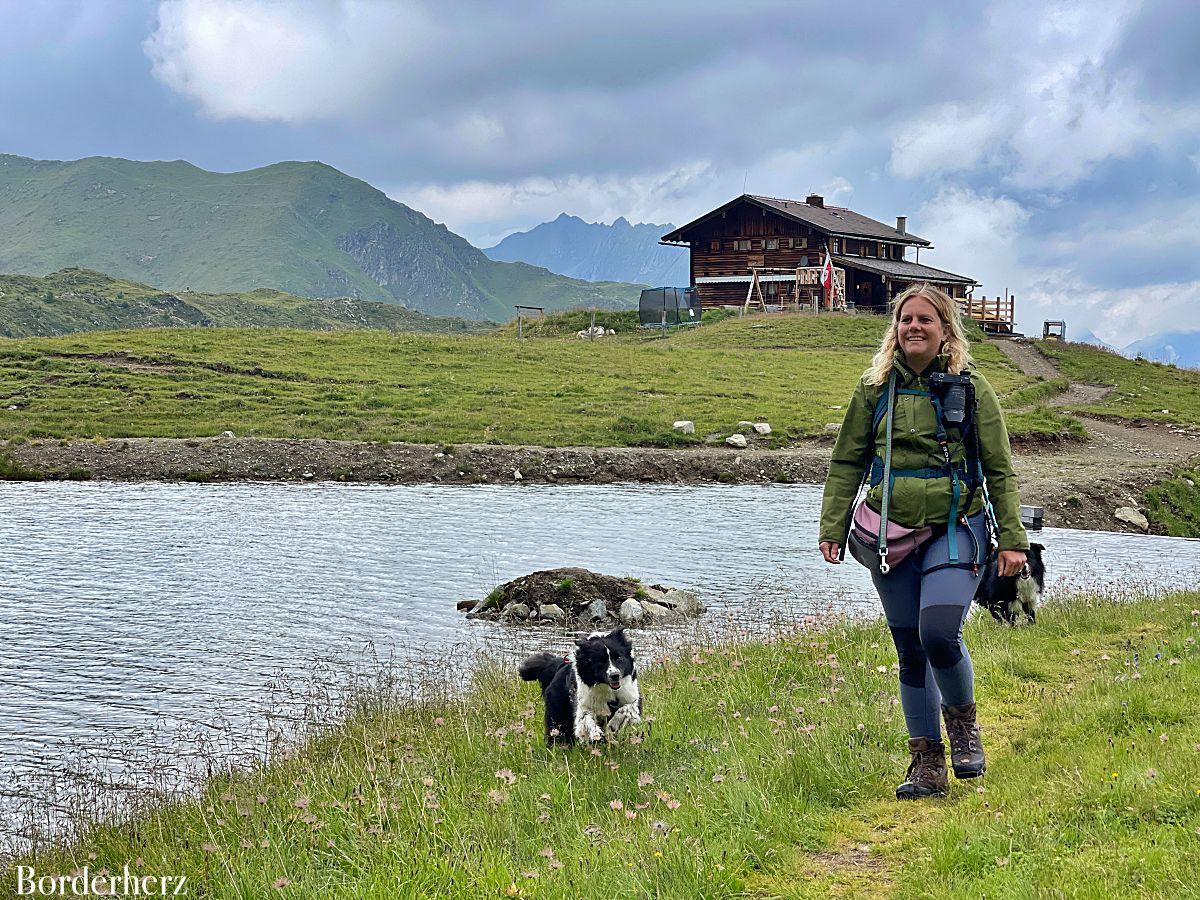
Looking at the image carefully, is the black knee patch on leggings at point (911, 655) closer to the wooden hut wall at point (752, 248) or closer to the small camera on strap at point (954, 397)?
the small camera on strap at point (954, 397)

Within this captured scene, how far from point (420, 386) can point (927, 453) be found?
3667 centimetres

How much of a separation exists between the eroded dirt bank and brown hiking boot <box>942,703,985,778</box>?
23665mm

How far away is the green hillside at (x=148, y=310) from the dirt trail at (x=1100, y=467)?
256 ft

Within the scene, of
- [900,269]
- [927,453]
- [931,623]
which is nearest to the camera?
[931,623]

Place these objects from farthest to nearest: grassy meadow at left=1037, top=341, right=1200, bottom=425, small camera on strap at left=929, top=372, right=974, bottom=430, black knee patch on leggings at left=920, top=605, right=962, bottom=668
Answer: grassy meadow at left=1037, top=341, right=1200, bottom=425, small camera on strap at left=929, top=372, right=974, bottom=430, black knee patch on leggings at left=920, top=605, right=962, bottom=668

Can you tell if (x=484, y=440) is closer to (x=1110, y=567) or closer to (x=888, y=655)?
(x=1110, y=567)

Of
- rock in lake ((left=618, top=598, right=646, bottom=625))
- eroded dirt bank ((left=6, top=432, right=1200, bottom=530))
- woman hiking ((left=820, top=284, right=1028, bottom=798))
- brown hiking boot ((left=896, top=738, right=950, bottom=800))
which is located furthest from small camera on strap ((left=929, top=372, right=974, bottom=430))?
eroded dirt bank ((left=6, top=432, right=1200, bottom=530))

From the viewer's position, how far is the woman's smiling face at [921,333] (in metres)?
6.60

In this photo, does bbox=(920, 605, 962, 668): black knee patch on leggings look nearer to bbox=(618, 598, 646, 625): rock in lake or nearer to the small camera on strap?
the small camera on strap

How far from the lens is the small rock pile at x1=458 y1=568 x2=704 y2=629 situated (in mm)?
15141

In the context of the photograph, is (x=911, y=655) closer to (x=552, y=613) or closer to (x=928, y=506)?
(x=928, y=506)

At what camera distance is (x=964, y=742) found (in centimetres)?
685

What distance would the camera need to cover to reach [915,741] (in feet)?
22.2

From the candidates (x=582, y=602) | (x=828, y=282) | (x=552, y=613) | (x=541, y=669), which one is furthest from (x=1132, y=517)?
(x=828, y=282)
